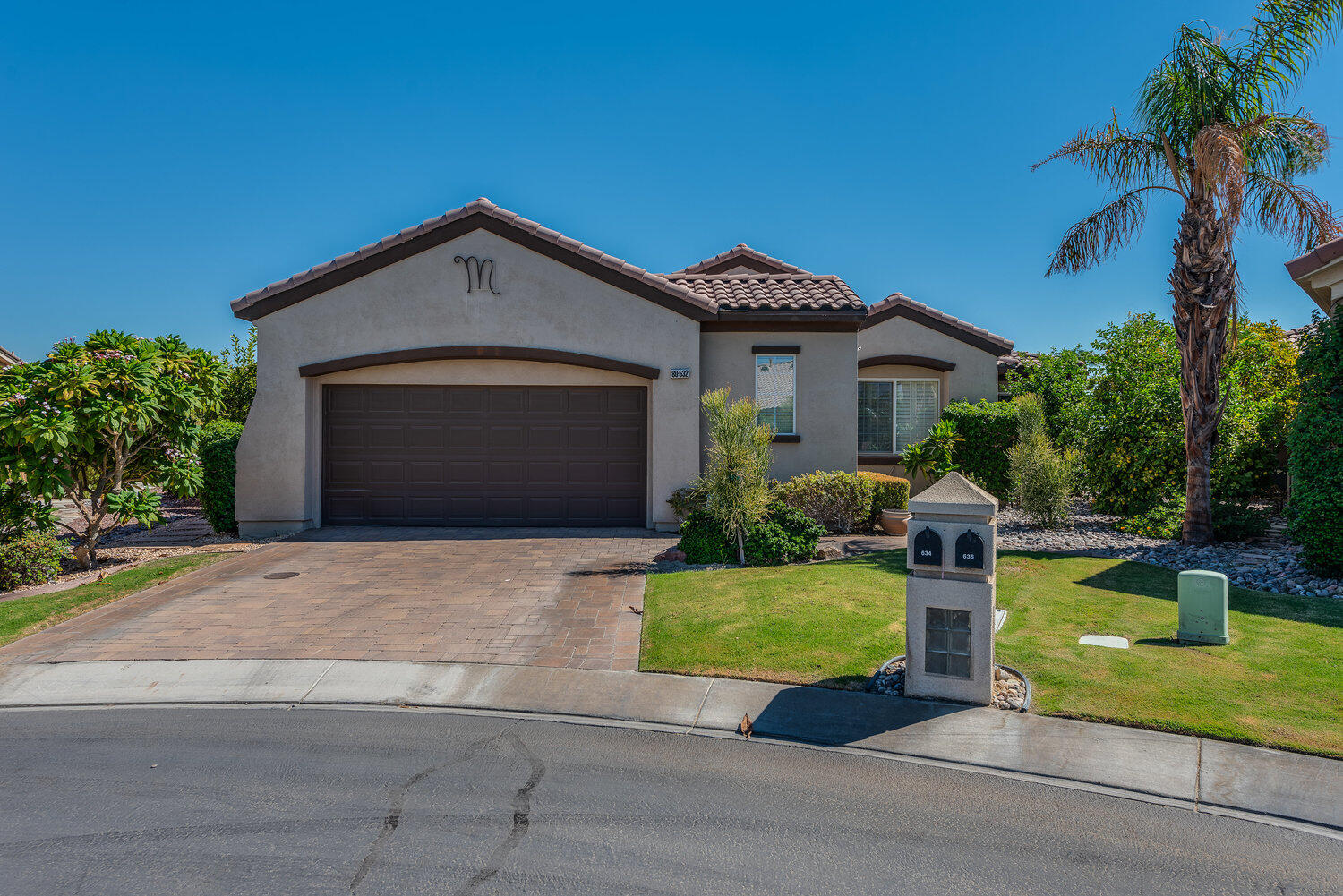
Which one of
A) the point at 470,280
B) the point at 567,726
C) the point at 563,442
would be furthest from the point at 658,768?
the point at 470,280

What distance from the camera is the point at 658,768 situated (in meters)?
4.75

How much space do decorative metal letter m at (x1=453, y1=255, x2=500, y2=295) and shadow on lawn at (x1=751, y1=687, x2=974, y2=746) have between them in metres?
9.74

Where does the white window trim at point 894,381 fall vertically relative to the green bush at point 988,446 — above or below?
above

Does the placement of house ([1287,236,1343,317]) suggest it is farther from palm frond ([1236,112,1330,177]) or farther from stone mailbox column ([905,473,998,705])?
stone mailbox column ([905,473,998,705])

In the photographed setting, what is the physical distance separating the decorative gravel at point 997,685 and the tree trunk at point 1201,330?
A: 7.26 metres

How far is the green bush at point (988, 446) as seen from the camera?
52.5 ft

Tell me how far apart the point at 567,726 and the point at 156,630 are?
483 cm

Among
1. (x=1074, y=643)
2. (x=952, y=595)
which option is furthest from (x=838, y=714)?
(x=1074, y=643)

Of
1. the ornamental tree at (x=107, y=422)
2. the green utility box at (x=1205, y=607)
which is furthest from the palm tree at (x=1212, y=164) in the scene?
the ornamental tree at (x=107, y=422)

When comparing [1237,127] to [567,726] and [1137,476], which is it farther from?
[567,726]

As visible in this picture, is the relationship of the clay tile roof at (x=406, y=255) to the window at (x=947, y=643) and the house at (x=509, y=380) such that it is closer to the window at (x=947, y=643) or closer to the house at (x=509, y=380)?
the house at (x=509, y=380)

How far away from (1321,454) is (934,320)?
994cm

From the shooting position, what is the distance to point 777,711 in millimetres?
5547

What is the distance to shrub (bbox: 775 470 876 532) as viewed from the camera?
1306 cm
